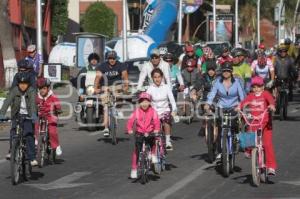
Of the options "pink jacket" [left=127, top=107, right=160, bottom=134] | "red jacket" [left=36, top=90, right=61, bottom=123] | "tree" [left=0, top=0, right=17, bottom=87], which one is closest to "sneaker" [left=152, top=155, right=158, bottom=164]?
"pink jacket" [left=127, top=107, right=160, bottom=134]

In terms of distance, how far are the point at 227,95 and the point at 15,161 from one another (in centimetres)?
353

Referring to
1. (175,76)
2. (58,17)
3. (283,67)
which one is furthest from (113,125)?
(58,17)

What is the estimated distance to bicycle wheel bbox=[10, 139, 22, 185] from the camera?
43.9ft

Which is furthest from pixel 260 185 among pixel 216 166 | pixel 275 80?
pixel 275 80

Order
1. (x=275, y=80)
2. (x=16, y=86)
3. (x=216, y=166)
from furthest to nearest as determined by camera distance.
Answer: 1. (x=275, y=80)
2. (x=216, y=166)
3. (x=16, y=86)

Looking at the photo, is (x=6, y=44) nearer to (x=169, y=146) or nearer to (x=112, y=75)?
(x=112, y=75)

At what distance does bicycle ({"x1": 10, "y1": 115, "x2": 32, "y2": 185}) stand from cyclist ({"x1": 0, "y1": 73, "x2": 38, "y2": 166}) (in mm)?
61

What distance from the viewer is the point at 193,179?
13820 mm

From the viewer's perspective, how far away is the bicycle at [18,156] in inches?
529

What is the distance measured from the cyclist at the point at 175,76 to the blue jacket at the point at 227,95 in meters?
5.46

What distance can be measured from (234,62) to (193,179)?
867 centimetres

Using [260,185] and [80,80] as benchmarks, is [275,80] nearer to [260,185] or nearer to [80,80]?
[80,80]

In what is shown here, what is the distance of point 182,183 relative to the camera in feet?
43.9

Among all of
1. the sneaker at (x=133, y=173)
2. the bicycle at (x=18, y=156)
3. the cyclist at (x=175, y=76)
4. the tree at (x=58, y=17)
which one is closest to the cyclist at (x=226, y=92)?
the sneaker at (x=133, y=173)
